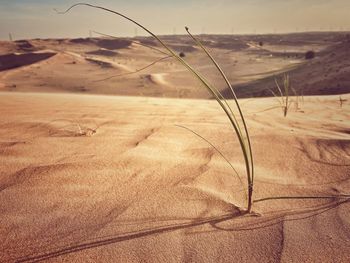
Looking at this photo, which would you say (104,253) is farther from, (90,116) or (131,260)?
(90,116)

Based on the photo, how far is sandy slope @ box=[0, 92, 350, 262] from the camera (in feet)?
3.11

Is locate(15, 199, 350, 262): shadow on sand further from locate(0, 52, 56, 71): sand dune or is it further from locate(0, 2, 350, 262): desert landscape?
locate(0, 52, 56, 71): sand dune

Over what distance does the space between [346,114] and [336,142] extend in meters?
1.78

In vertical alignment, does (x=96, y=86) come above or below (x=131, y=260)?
below

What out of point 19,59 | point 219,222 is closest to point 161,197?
point 219,222

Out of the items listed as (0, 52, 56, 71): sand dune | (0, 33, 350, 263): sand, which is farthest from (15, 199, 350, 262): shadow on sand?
(0, 52, 56, 71): sand dune

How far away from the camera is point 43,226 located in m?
1.03

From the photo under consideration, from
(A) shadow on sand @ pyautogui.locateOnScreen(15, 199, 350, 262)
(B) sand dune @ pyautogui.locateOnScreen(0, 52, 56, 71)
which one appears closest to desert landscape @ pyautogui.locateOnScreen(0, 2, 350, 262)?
(A) shadow on sand @ pyautogui.locateOnScreen(15, 199, 350, 262)

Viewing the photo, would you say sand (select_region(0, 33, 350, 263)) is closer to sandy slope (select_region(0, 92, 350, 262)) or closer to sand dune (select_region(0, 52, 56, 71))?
sandy slope (select_region(0, 92, 350, 262))

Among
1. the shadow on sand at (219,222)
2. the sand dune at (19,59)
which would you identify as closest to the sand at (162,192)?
the shadow on sand at (219,222)

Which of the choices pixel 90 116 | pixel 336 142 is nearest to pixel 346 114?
pixel 336 142

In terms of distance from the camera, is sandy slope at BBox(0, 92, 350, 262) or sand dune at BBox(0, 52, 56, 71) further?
sand dune at BBox(0, 52, 56, 71)

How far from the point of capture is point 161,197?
4.14ft

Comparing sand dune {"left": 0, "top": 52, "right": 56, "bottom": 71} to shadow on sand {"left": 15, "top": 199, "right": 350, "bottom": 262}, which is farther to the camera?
sand dune {"left": 0, "top": 52, "right": 56, "bottom": 71}
